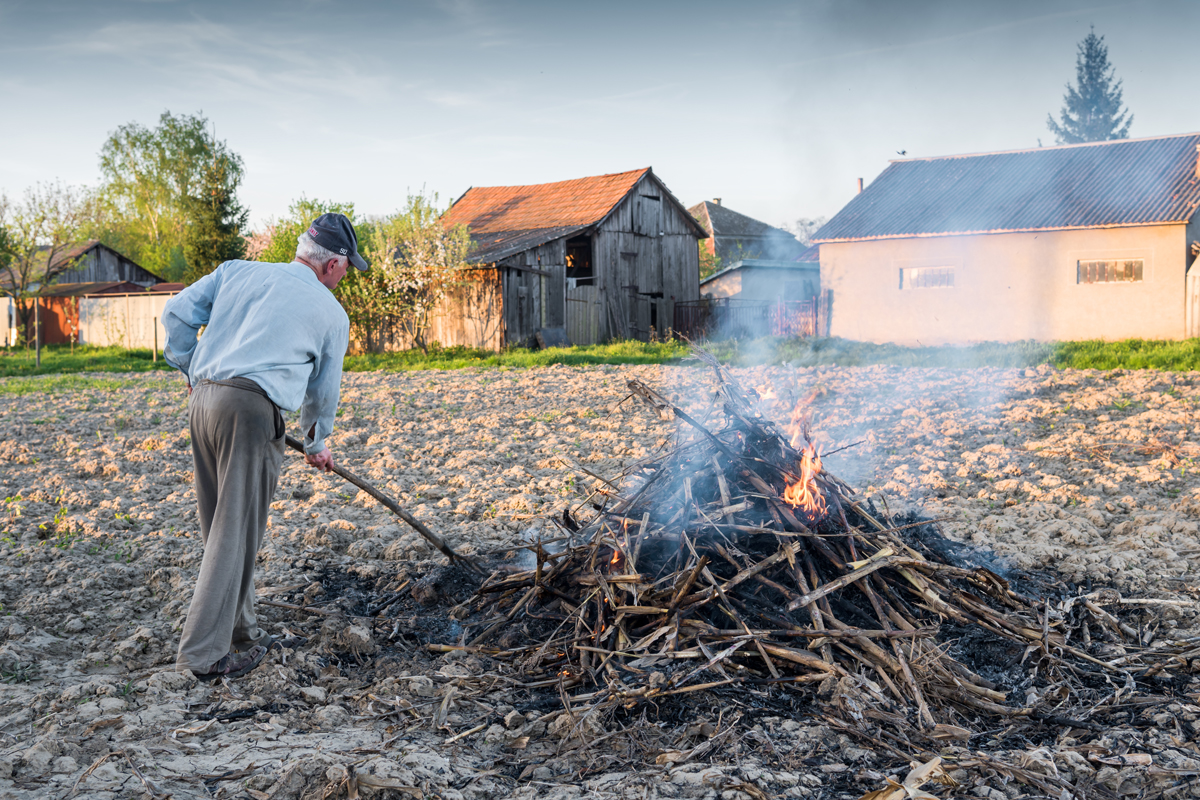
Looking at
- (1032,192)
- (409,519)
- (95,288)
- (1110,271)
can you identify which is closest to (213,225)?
(95,288)

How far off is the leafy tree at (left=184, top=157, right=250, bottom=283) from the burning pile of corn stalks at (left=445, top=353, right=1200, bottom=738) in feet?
109

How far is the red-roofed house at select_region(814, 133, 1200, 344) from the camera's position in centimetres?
1761

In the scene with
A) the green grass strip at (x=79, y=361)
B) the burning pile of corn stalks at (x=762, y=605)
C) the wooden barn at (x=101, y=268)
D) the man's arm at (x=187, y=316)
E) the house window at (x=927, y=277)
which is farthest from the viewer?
the wooden barn at (x=101, y=268)

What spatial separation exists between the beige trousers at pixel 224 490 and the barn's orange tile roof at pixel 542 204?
69.3 feet

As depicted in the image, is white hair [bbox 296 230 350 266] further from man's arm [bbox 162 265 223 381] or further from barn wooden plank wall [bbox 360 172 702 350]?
barn wooden plank wall [bbox 360 172 702 350]

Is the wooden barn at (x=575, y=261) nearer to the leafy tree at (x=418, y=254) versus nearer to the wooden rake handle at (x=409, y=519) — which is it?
the leafy tree at (x=418, y=254)

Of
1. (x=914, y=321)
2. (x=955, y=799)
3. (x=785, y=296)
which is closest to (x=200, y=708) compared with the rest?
(x=955, y=799)

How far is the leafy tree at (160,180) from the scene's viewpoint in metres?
45.4

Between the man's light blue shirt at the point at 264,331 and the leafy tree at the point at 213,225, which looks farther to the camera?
the leafy tree at the point at 213,225

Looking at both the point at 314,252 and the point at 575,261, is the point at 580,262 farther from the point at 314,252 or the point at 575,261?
the point at 314,252

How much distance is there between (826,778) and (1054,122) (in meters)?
51.4

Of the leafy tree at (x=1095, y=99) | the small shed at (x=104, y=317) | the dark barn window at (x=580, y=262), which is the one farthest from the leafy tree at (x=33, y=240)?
the leafy tree at (x=1095, y=99)

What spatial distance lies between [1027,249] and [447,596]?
720 inches

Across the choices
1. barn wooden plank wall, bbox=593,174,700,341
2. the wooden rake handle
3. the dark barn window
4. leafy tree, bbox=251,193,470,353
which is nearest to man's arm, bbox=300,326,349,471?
the wooden rake handle
